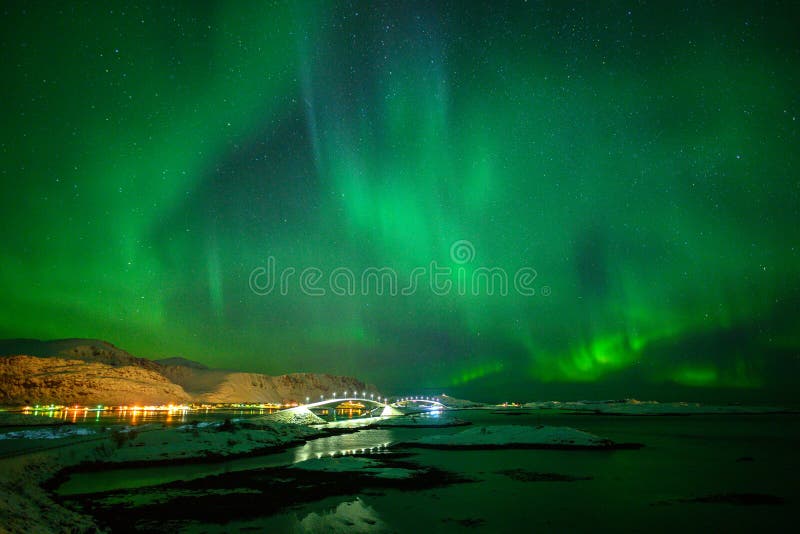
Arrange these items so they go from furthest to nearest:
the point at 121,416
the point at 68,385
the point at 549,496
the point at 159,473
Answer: the point at 68,385 < the point at 121,416 < the point at 159,473 < the point at 549,496

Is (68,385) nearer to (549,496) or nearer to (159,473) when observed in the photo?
(159,473)

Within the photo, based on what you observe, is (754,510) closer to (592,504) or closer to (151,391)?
(592,504)

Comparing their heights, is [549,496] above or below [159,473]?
below

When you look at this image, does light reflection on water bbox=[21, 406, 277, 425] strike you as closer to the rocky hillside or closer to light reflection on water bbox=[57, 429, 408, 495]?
light reflection on water bbox=[57, 429, 408, 495]

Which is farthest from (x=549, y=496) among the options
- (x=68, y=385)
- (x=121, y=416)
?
(x=68, y=385)

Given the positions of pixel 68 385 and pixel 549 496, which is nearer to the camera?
pixel 549 496

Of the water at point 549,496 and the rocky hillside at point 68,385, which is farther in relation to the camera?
the rocky hillside at point 68,385

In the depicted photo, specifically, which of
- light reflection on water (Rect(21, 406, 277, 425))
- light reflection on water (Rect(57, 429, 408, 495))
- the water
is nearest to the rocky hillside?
light reflection on water (Rect(21, 406, 277, 425))

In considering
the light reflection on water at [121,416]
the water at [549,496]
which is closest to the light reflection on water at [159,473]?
the water at [549,496]

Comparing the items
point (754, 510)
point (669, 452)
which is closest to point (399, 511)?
point (754, 510)

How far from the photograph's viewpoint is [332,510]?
19.7 meters

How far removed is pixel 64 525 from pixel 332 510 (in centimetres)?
928

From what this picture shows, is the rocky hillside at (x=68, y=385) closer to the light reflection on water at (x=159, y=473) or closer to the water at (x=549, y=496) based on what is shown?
the light reflection on water at (x=159, y=473)

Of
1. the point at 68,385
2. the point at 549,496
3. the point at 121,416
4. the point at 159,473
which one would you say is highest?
the point at 68,385
